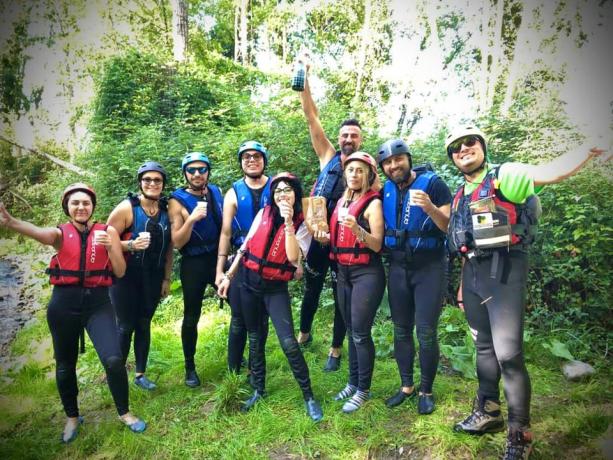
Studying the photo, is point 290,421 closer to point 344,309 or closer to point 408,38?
point 344,309

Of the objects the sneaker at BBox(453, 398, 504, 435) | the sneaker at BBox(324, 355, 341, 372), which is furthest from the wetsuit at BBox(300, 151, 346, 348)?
the sneaker at BBox(453, 398, 504, 435)

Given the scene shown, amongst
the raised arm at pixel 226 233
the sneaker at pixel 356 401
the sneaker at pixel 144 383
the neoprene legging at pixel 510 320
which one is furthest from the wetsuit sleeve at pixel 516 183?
the sneaker at pixel 144 383

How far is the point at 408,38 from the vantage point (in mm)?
17406

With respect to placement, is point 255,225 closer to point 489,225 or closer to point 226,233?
point 226,233

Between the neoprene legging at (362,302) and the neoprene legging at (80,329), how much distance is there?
2.47m

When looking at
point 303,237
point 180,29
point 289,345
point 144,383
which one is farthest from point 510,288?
point 180,29

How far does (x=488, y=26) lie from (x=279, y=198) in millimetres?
15052

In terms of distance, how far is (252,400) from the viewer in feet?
14.2

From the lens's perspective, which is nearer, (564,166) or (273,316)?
(564,166)

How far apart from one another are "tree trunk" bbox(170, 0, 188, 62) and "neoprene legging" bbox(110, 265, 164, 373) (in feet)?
35.5

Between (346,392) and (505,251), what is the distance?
2.45 meters

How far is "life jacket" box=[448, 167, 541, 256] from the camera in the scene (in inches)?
118

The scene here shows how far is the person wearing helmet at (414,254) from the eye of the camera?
374 centimetres

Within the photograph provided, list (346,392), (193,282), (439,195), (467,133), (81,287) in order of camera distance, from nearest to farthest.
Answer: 1. (467,133)
2. (439,195)
3. (81,287)
4. (346,392)
5. (193,282)
